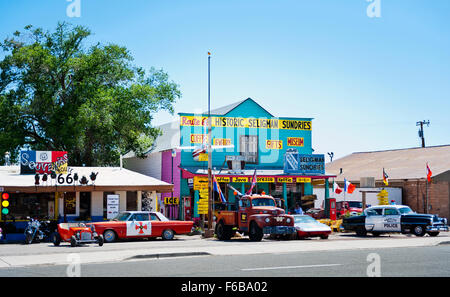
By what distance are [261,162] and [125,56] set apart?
13.4 metres

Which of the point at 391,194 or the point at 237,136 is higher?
the point at 237,136

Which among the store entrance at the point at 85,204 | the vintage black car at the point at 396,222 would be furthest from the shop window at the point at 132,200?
the vintage black car at the point at 396,222

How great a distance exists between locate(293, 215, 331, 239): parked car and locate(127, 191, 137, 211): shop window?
1033 cm

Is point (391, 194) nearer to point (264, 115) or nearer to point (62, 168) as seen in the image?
point (264, 115)

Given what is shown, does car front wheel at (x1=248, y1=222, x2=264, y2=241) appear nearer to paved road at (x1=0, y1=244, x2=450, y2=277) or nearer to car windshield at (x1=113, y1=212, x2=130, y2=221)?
car windshield at (x1=113, y1=212, x2=130, y2=221)

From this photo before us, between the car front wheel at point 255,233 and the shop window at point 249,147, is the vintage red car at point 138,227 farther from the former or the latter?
the shop window at point 249,147

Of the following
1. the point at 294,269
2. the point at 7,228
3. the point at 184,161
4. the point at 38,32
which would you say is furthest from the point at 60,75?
the point at 294,269

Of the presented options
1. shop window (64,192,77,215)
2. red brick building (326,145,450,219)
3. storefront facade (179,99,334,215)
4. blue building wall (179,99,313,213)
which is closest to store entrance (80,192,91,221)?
shop window (64,192,77,215)

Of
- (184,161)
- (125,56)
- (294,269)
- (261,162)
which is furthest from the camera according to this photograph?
→ (125,56)

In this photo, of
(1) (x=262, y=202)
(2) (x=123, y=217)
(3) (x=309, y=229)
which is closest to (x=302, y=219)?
(3) (x=309, y=229)

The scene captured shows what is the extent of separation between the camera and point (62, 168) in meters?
28.1

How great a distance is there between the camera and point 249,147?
36219 mm

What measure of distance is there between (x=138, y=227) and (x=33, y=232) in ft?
15.4
